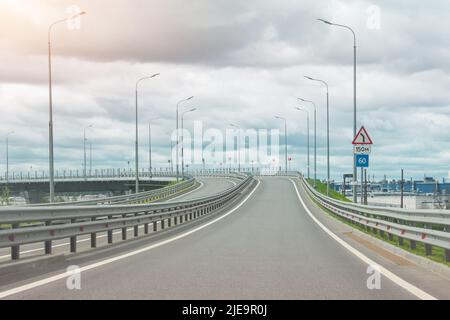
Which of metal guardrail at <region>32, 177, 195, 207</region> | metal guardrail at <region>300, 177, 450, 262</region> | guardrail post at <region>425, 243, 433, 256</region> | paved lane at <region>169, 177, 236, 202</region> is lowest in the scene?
paved lane at <region>169, 177, 236, 202</region>

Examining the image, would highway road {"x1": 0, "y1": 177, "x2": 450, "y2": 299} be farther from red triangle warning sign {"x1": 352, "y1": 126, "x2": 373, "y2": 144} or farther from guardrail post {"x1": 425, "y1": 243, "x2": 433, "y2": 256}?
red triangle warning sign {"x1": 352, "y1": 126, "x2": 373, "y2": 144}

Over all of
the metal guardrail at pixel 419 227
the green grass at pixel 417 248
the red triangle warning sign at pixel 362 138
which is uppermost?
the red triangle warning sign at pixel 362 138

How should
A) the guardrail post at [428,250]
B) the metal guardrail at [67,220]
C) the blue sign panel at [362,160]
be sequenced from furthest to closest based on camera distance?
the blue sign panel at [362,160] < the guardrail post at [428,250] < the metal guardrail at [67,220]

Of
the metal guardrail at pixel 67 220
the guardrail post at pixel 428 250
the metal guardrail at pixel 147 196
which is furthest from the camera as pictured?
the metal guardrail at pixel 147 196

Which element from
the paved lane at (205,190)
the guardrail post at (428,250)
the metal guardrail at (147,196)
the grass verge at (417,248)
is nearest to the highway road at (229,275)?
the grass verge at (417,248)

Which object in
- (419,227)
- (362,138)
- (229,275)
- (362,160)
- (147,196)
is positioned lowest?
(147,196)

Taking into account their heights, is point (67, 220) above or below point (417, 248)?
above

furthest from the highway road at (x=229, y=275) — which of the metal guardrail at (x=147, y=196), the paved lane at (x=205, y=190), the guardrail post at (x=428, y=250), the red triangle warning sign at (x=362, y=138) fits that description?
the paved lane at (x=205, y=190)

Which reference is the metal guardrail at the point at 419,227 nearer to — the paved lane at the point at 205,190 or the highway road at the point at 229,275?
the highway road at the point at 229,275

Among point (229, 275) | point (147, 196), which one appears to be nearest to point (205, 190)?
point (147, 196)

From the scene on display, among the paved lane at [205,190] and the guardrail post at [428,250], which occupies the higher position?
the guardrail post at [428,250]

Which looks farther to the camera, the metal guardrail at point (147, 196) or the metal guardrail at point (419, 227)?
the metal guardrail at point (147, 196)

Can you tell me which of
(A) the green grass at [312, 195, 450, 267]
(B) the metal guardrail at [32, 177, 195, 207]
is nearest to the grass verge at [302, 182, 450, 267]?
(A) the green grass at [312, 195, 450, 267]

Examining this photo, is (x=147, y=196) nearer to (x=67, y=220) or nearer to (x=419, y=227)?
(x=419, y=227)
